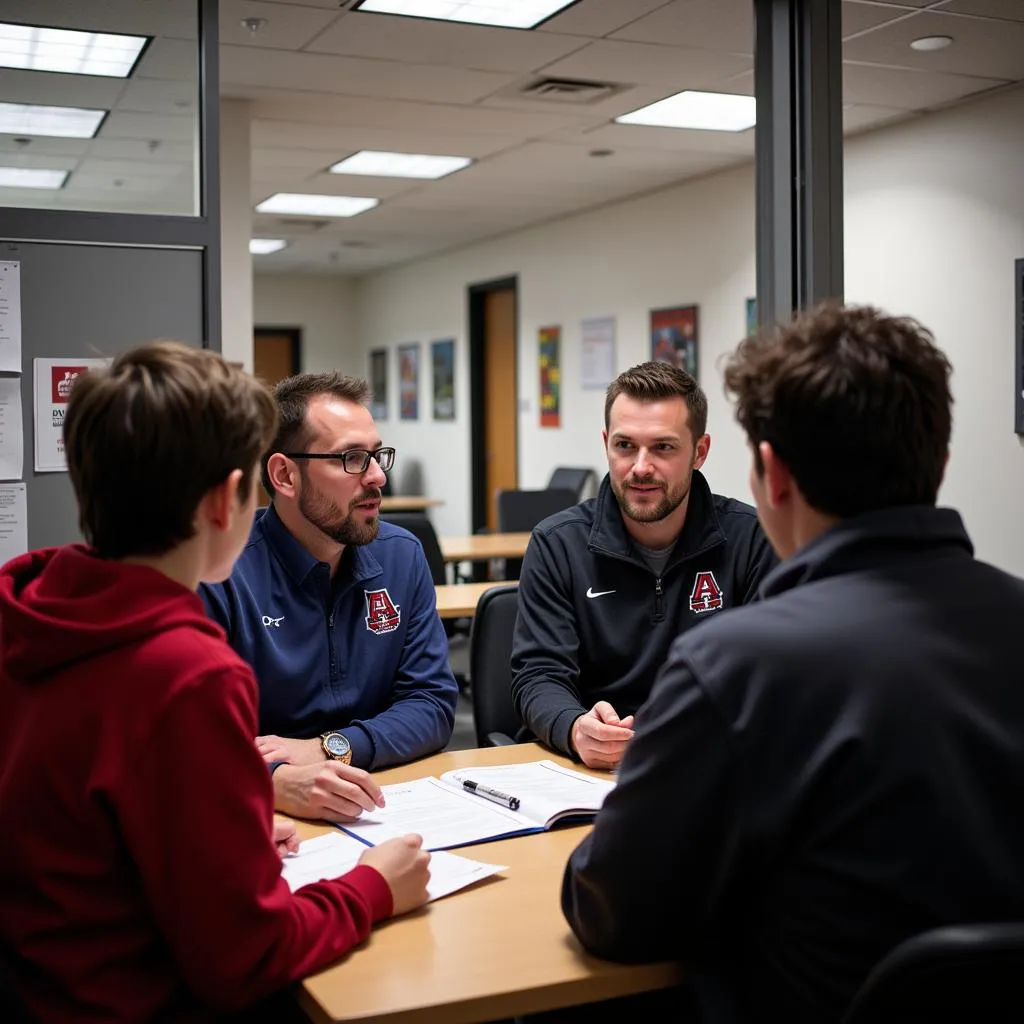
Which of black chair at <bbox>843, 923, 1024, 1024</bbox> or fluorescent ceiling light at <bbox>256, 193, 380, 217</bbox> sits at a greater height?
fluorescent ceiling light at <bbox>256, 193, 380, 217</bbox>

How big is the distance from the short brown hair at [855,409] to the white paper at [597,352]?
21.0 ft

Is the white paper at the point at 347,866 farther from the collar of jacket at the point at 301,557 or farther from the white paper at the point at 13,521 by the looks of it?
the white paper at the point at 13,521

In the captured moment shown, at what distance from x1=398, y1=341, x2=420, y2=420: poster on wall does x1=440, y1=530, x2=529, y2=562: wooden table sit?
4.94m

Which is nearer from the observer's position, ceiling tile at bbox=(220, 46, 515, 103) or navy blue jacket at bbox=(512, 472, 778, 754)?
navy blue jacket at bbox=(512, 472, 778, 754)

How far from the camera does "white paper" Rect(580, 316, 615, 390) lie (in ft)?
25.2

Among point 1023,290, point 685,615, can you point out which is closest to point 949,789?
point 685,615

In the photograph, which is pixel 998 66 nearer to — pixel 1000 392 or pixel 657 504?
pixel 1000 392

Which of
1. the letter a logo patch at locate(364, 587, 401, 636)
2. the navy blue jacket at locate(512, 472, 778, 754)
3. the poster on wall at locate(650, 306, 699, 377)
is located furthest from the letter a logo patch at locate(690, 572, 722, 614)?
the poster on wall at locate(650, 306, 699, 377)

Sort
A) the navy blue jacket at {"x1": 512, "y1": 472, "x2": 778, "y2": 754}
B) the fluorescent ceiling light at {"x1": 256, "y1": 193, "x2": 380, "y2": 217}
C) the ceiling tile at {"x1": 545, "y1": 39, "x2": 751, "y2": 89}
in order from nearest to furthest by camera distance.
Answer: the navy blue jacket at {"x1": 512, "y1": 472, "x2": 778, "y2": 754}, the ceiling tile at {"x1": 545, "y1": 39, "x2": 751, "y2": 89}, the fluorescent ceiling light at {"x1": 256, "y1": 193, "x2": 380, "y2": 217}

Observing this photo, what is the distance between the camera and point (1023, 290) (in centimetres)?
354

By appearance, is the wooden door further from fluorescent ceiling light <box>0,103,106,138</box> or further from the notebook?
the notebook

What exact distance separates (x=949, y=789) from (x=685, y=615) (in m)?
1.20

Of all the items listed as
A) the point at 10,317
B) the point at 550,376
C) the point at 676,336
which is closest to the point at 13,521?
the point at 10,317

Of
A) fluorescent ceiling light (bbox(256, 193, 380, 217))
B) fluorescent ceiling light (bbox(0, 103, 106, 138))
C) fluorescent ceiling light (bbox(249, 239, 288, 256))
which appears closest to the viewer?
fluorescent ceiling light (bbox(0, 103, 106, 138))
